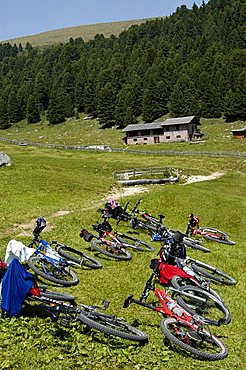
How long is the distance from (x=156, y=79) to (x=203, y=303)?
421ft

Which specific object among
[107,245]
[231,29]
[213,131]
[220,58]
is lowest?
[213,131]

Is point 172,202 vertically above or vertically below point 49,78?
below

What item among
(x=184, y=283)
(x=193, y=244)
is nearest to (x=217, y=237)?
(x=193, y=244)

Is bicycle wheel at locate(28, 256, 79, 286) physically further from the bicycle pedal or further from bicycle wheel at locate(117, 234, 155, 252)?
bicycle wheel at locate(117, 234, 155, 252)

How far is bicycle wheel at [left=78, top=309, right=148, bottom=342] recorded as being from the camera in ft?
31.3

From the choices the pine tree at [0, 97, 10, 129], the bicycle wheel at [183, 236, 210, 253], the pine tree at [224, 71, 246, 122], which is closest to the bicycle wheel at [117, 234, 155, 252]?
the bicycle wheel at [183, 236, 210, 253]

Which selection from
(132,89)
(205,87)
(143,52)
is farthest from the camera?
(143,52)

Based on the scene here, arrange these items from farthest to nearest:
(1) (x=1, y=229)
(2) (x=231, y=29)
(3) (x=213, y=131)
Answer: (2) (x=231, y=29) < (3) (x=213, y=131) < (1) (x=1, y=229)

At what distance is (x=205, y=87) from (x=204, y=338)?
375 feet

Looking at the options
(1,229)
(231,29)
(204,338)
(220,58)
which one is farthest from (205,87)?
(204,338)

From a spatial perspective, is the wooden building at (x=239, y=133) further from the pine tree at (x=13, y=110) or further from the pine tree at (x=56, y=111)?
the pine tree at (x=13, y=110)

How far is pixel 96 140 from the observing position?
335 ft

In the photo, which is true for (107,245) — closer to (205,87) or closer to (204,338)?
(204,338)

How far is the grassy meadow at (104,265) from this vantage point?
9102mm
